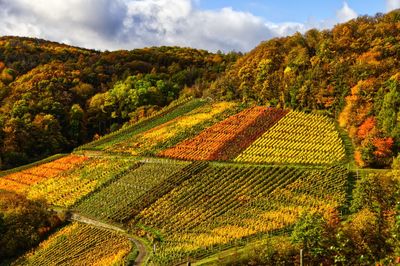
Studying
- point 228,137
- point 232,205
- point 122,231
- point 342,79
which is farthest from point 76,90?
point 232,205

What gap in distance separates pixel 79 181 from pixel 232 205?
886 inches

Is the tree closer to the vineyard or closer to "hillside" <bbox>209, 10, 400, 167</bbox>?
the vineyard

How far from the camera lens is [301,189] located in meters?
44.7

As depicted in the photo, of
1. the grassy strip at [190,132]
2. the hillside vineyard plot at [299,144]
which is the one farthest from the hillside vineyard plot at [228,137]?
the hillside vineyard plot at [299,144]

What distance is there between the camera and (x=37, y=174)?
66250 millimetres

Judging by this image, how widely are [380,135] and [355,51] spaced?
1017 inches

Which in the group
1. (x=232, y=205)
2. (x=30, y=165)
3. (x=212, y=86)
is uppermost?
(x=212, y=86)

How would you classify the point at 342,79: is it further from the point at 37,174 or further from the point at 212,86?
the point at 37,174

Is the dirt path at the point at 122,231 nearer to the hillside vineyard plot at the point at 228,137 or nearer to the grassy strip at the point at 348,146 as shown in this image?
the hillside vineyard plot at the point at 228,137

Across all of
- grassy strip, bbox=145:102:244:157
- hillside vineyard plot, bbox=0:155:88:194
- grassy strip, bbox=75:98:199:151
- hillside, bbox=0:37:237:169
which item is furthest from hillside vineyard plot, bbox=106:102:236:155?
hillside, bbox=0:37:237:169

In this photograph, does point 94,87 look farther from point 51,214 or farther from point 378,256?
point 378,256

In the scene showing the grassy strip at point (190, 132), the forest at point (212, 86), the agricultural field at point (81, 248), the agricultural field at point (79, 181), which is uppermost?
the forest at point (212, 86)

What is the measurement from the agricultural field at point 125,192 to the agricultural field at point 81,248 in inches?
94.6

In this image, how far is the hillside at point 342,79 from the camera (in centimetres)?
5306
